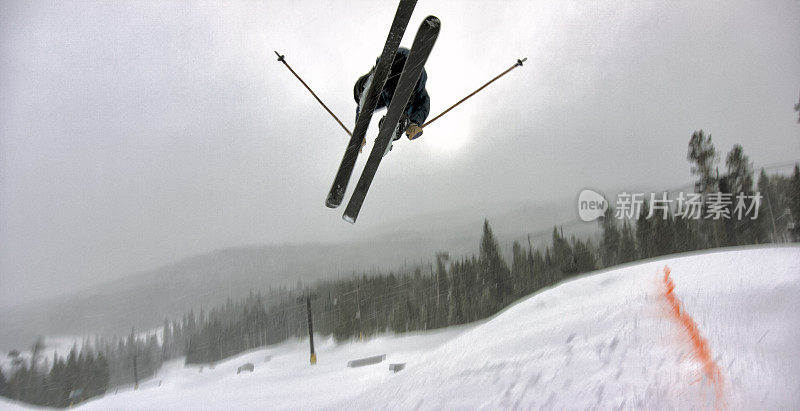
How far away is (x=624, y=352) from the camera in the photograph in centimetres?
729

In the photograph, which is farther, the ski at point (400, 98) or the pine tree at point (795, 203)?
the pine tree at point (795, 203)

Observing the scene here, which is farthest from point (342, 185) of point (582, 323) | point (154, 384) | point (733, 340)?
point (154, 384)

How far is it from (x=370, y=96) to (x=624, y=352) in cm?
663

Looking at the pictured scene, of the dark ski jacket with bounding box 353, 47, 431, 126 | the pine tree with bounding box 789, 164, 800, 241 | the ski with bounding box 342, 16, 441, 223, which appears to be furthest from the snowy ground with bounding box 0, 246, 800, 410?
the pine tree with bounding box 789, 164, 800, 241

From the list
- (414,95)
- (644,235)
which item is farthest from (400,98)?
(644,235)

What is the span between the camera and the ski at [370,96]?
4.51 metres

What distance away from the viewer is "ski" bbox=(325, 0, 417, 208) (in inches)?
178

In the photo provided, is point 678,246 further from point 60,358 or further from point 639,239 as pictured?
point 60,358

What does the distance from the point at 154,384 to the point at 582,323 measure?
22673 mm

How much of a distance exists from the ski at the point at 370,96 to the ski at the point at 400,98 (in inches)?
9.1

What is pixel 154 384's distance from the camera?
21.2 m

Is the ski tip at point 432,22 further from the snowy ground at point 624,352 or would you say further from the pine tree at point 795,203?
the pine tree at point 795,203

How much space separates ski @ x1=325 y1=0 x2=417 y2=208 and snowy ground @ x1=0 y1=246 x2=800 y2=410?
5.03 m

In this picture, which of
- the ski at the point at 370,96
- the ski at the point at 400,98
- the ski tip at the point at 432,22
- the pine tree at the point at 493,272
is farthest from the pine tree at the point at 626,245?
the ski tip at the point at 432,22
